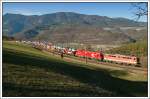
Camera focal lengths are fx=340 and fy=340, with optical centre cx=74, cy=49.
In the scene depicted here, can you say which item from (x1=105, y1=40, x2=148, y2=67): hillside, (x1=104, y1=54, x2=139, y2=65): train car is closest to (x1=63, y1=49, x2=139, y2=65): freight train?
(x1=104, y1=54, x2=139, y2=65): train car

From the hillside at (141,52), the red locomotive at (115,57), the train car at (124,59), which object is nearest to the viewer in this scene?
the hillside at (141,52)

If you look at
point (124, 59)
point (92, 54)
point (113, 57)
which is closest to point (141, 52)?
point (113, 57)

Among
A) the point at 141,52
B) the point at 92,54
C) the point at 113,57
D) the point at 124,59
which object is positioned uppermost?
the point at 141,52

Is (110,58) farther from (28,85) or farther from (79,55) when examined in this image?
(28,85)

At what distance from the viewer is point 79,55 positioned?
89188 mm

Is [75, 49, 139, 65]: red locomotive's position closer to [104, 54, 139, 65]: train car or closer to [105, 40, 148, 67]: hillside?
[104, 54, 139, 65]: train car

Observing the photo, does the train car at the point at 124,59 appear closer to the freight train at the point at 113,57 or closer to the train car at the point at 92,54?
the freight train at the point at 113,57

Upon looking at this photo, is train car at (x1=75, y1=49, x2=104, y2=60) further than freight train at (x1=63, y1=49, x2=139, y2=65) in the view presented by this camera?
Yes

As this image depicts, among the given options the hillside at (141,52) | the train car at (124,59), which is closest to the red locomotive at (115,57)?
the train car at (124,59)

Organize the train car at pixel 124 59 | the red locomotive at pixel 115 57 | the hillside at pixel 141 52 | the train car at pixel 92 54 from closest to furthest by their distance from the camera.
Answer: the hillside at pixel 141 52 < the train car at pixel 124 59 < the red locomotive at pixel 115 57 < the train car at pixel 92 54

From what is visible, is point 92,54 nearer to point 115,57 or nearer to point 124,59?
point 115,57

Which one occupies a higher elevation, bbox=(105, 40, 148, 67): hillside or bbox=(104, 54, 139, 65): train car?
bbox=(105, 40, 148, 67): hillside

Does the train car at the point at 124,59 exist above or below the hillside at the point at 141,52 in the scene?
below

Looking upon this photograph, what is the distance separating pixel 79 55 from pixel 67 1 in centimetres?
6967
